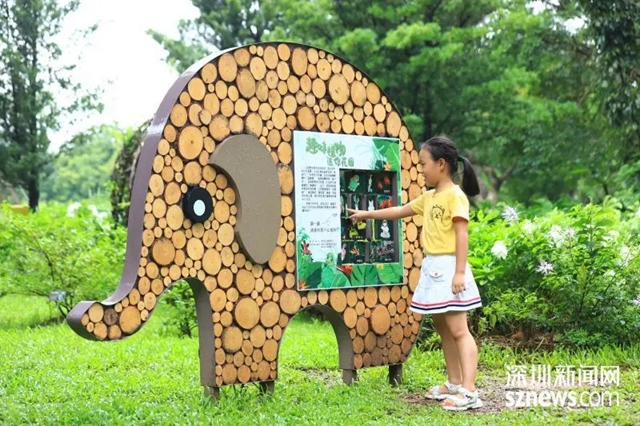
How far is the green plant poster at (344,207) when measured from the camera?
522 cm

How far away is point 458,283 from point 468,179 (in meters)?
0.72

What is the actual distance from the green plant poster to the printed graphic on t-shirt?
651 mm

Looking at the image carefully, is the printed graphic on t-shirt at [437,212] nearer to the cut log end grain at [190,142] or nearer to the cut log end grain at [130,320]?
the cut log end grain at [190,142]

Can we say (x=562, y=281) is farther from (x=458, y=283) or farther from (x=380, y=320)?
(x=458, y=283)

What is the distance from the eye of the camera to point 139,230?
440cm

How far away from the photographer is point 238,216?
15.9 ft

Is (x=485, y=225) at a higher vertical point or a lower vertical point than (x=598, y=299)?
higher

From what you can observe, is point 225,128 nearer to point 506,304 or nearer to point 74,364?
point 74,364

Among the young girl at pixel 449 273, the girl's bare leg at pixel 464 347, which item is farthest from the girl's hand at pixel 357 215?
the girl's bare leg at pixel 464 347

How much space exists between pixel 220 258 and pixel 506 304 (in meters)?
3.28

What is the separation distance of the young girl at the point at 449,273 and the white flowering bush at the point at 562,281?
1.98 m

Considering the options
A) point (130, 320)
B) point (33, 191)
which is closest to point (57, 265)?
point (130, 320)

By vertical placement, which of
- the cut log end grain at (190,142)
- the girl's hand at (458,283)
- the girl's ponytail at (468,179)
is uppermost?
the cut log end grain at (190,142)

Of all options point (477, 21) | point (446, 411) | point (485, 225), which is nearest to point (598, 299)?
point (485, 225)
